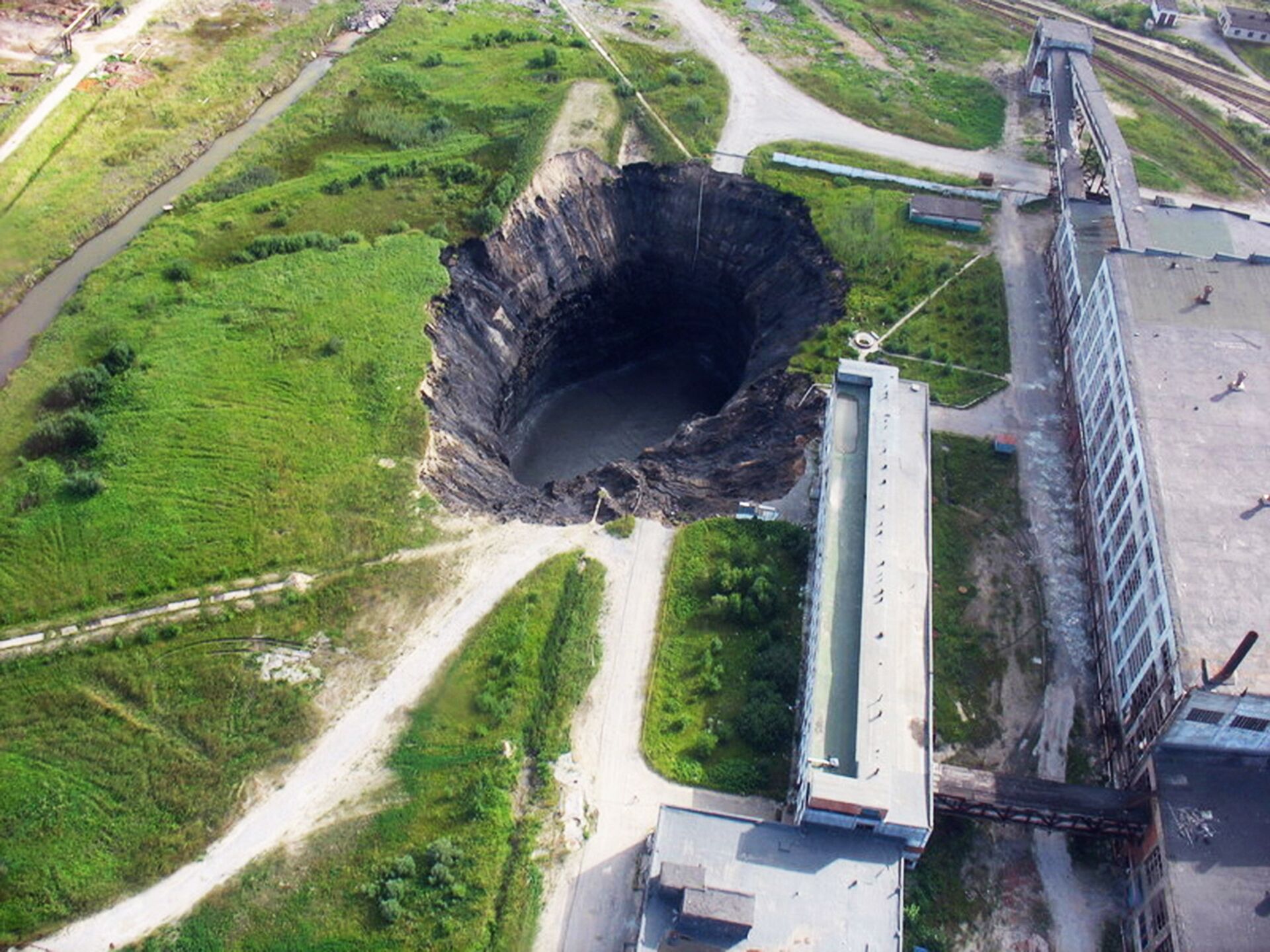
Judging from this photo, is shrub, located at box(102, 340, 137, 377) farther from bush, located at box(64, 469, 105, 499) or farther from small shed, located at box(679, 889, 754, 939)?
small shed, located at box(679, 889, 754, 939)

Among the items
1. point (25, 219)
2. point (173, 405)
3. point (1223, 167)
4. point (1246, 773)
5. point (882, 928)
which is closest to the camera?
point (882, 928)

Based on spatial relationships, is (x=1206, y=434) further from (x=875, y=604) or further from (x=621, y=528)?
(x=621, y=528)

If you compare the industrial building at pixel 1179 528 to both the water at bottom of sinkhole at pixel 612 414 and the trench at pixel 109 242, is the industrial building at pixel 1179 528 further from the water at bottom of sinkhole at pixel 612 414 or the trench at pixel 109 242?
the trench at pixel 109 242

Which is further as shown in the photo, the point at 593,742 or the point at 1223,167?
the point at 1223,167

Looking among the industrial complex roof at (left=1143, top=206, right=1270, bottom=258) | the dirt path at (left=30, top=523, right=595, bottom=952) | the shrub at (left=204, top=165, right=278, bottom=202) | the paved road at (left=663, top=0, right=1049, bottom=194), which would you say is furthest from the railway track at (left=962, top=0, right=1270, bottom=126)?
the dirt path at (left=30, top=523, right=595, bottom=952)

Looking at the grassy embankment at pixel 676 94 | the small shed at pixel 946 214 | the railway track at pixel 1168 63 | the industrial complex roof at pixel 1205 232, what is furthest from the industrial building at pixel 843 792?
Result: the railway track at pixel 1168 63

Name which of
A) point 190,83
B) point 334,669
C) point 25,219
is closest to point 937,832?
point 334,669

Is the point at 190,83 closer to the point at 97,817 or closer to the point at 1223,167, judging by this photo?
the point at 97,817
